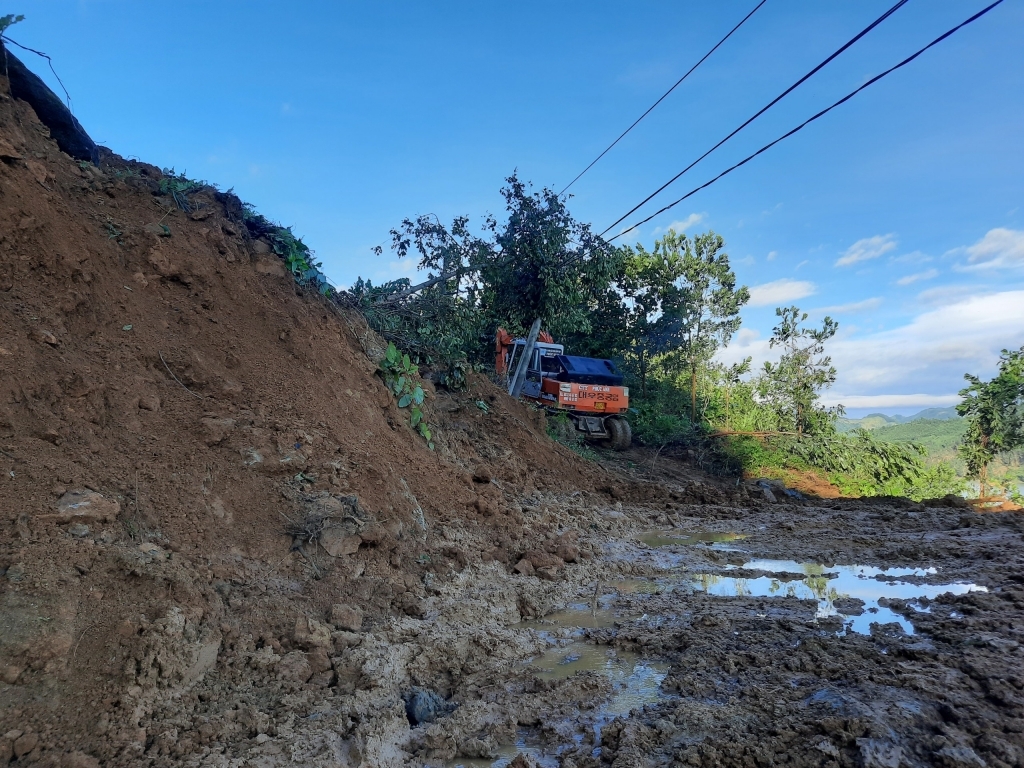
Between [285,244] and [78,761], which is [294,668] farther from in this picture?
[285,244]

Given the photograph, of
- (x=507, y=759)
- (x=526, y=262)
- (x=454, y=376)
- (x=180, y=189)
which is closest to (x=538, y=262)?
(x=526, y=262)

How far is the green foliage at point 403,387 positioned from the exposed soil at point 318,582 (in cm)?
33

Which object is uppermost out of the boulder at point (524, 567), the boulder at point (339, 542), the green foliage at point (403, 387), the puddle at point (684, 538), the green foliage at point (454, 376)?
the green foliage at point (454, 376)

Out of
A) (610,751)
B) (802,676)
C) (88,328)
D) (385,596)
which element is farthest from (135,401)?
(802,676)

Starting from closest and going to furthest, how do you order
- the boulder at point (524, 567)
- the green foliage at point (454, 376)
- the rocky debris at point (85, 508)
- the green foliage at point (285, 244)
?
the rocky debris at point (85, 508)
the boulder at point (524, 567)
the green foliage at point (285, 244)
the green foliage at point (454, 376)

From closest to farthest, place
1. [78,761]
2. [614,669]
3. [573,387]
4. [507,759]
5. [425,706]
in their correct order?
[78,761] < [507,759] < [425,706] < [614,669] < [573,387]

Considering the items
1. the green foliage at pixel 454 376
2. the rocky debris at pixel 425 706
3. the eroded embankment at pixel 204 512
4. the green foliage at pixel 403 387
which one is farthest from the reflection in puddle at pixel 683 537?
the rocky debris at pixel 425 706

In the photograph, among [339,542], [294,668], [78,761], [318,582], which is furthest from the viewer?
[339,542]

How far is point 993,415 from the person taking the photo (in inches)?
528

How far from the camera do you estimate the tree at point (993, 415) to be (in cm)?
1316

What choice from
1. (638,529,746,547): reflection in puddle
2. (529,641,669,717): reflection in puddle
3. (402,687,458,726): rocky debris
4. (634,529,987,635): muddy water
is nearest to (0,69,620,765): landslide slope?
(402,687,458,726): rocky debris

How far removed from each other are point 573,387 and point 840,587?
404 inches

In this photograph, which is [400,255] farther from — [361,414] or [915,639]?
[915,639]

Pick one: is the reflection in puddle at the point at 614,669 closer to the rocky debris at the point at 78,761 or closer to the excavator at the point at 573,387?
the rocky debris at the point at 78,761
